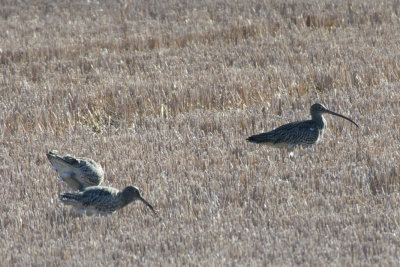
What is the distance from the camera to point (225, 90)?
37.1 feet

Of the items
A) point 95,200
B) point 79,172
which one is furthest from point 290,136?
point 95,200

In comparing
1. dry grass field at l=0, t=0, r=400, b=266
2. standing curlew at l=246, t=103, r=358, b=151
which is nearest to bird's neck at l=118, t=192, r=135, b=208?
dry grass field at l=0, t=0, r=400, b=266

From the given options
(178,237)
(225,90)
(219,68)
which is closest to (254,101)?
(225,90)

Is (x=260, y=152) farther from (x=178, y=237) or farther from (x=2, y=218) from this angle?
(x=2, y=218)

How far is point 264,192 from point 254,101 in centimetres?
428

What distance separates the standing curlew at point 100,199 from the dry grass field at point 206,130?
0.13m

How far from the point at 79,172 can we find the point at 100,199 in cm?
83

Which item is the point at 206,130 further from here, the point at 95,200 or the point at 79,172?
the point at 95,200

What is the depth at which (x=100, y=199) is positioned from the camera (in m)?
6.74

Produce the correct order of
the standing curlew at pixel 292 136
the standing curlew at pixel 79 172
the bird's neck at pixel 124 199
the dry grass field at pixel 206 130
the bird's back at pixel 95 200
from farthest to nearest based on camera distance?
1. the standing curlew at pixel 292 136
2. the standing curlew at pixel 79 172
3. the bird's neck at pixel 124 199
4. the bird's back at pixel 95 200
5. the dry grass field at pixel 206 130

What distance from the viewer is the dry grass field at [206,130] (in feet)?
19.1

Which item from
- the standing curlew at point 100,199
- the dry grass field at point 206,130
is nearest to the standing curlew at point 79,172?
the dry grass field at point 206,130

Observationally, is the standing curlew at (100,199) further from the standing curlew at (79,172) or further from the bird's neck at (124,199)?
the standing curlew at (79,172)

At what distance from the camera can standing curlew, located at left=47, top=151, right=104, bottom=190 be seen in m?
7.43
